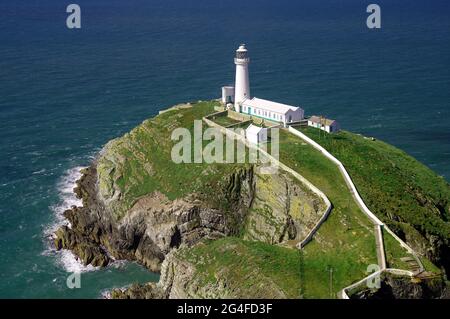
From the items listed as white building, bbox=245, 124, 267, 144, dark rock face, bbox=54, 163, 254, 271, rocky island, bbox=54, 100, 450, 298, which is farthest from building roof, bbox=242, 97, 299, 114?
dark rock face, bbox=54, 163, 254, 271

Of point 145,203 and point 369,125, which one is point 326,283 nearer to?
point 145,203

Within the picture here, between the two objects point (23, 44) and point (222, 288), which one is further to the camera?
point (23, 44)

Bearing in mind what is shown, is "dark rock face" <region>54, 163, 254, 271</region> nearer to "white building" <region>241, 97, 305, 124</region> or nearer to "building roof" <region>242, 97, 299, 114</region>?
"white building" <region>241, 97, 305, 124</region>

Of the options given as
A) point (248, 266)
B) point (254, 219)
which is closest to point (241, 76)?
point (254, 219)

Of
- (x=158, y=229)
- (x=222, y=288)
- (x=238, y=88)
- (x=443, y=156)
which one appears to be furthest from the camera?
(x=443, y=156)

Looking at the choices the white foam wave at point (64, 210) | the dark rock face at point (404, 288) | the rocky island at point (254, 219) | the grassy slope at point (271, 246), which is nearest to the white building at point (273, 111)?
the rocky island at point (254, 219)

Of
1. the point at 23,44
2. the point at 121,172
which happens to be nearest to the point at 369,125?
the point at 121,172

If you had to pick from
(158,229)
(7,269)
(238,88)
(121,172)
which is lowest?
(7,269)
